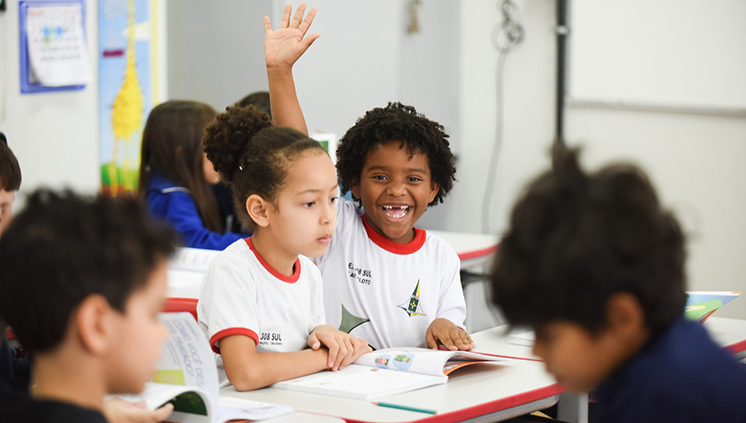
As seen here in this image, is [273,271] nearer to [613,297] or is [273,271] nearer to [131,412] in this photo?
[131,412]

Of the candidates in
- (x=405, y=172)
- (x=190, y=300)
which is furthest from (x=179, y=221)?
(x=405, y=172)

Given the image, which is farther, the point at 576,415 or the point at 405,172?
the point at 405,172

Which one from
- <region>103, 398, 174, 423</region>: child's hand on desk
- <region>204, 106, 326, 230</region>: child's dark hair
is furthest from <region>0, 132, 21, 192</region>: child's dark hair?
<region>103, 398, 174, 423</region>: child's hand on desk

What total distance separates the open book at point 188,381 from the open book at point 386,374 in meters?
0.16

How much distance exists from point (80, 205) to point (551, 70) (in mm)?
3323

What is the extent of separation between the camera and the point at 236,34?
364 cm

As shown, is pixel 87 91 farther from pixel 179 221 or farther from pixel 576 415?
pixel 576 415

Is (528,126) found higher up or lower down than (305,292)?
higher up

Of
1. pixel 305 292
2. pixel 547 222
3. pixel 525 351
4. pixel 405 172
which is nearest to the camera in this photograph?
pixel 547 222

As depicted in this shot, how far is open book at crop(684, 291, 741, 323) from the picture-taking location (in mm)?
1626

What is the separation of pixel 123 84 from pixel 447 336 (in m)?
2.53

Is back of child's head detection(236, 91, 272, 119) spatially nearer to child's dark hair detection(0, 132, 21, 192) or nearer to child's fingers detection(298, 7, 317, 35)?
child's fingers detection(298, 7, 317, 35)

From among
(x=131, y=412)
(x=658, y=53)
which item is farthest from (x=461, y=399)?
(x=658, y=53)

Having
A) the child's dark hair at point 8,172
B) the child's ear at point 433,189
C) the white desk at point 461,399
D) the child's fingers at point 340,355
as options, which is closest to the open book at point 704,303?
the white desk at point 461,399
